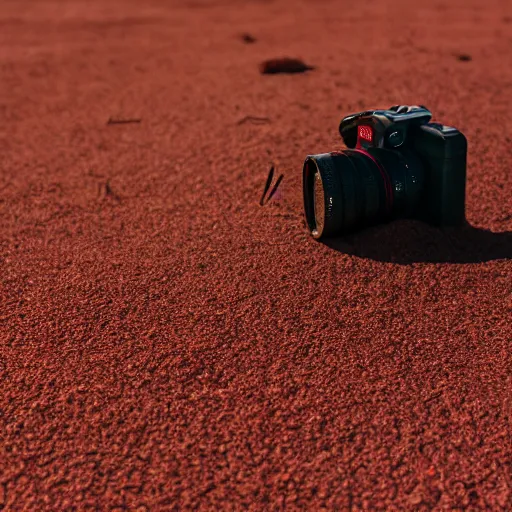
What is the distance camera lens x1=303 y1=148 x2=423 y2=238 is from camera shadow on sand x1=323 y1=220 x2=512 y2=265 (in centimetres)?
7

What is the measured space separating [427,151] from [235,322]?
1211mm

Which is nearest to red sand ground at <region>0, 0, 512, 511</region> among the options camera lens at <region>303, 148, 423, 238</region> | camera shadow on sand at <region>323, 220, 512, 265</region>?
camera shadow on sand at <region>323, 220, 512, 265</region>

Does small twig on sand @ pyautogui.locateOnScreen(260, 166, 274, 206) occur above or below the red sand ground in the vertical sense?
above

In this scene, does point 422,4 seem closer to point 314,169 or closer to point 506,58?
point 506,58

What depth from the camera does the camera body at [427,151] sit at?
2.78 meters

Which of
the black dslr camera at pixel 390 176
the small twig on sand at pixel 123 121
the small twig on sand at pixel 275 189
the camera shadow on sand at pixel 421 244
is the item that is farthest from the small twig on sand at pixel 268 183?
the small twig on sand at pixel 123 121

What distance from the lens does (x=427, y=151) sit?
2832mm

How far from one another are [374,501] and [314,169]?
164cm

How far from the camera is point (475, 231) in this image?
2996mm

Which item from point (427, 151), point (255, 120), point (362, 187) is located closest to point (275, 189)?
point (362, 187)

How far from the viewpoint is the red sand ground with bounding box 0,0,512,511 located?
1880 millimetres

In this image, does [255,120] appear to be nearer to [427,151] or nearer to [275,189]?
[275,189]

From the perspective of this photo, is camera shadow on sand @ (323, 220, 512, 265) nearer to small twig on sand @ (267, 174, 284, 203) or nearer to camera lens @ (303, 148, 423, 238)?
camera lens @ (303, 148, 423, 238)

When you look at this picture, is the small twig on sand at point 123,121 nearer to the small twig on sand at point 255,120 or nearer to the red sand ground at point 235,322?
the red sand ground at point 235,322
